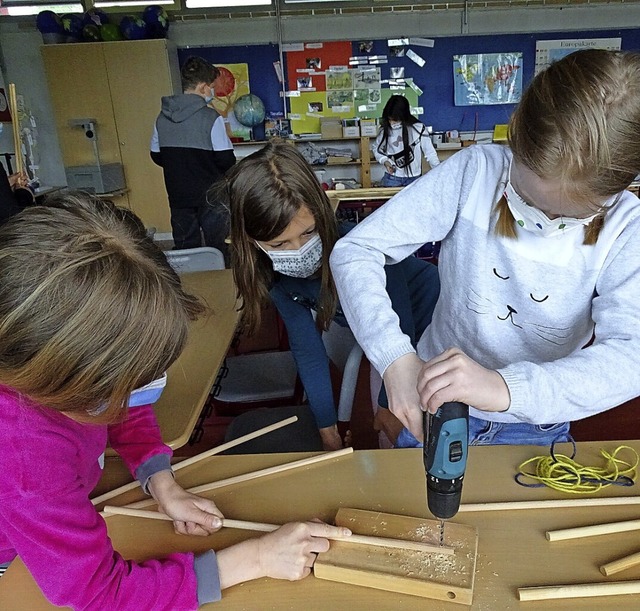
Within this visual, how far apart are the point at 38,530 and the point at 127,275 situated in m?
0.36

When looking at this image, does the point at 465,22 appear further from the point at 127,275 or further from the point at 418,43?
Answer: the point at 127,275

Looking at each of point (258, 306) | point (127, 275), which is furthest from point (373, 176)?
point (127, 275)

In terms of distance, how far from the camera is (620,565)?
0.75 metres

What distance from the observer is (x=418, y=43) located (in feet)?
19.5

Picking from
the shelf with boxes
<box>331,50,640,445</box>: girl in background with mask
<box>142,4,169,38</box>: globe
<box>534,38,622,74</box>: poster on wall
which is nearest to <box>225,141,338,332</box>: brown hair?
<box>331,50,640,445</box>: girl in background with mask

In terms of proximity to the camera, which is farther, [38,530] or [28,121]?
[28,121]

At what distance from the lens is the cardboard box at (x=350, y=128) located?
20.0 feet

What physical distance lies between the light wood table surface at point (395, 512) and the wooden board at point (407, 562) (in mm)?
14

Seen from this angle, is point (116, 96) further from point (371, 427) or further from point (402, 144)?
point (371, 427)

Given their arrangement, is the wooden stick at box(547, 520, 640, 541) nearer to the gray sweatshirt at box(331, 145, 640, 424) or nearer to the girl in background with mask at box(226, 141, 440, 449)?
the gray sweatshirt at box(331, 145, 640, 424)

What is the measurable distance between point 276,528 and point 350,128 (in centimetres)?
578

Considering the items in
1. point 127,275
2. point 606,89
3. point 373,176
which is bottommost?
Answer: point 373,176

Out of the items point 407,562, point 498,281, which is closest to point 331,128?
point 498,281

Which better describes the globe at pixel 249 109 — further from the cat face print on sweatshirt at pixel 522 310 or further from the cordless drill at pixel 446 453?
the cordless drill at pixel 446 453
